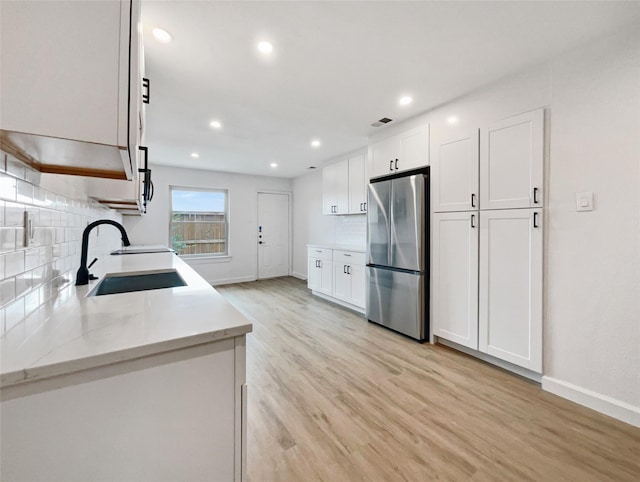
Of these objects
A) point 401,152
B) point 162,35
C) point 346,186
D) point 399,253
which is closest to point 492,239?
point 399,253

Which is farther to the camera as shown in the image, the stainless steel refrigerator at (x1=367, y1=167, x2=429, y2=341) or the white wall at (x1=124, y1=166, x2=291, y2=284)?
the white wall at (x1=124, y1=166, x2=291, y2=284)

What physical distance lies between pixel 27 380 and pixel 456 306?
2853 mm

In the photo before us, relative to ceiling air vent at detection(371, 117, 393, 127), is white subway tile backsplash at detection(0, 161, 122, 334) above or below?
below

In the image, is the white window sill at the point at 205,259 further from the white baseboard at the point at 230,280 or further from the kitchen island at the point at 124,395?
the kitchen island at the point at 124,395

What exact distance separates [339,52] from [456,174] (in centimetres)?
152

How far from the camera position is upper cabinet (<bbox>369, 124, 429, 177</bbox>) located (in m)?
2.91

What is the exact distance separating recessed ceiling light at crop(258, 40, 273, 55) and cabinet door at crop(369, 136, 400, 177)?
179 cm

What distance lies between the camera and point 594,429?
1.65 meters

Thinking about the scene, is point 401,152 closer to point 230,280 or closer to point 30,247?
point 30,247

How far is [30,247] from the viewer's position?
95cm

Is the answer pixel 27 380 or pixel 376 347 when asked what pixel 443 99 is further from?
pixel 27 380

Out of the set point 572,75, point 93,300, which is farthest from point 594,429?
point 93,300

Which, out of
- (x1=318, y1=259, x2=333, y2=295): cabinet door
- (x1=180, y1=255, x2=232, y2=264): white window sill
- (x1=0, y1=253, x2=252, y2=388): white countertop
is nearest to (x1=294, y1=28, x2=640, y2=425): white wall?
(x1=0, y1=253, x2=252, y2=388): white countertop

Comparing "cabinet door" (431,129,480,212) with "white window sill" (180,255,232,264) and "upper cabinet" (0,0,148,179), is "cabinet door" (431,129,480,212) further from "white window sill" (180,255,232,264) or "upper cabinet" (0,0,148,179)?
"white window sill" (180,255,232,264)
